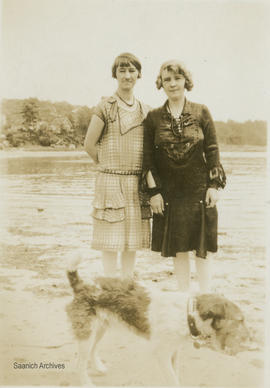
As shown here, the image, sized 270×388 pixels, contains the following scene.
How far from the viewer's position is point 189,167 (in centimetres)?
221

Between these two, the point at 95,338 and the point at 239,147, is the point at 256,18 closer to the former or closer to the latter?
the point at 239,147

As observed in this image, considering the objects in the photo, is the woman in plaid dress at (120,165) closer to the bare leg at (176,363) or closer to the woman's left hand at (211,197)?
the woman's left hand at (211,197)

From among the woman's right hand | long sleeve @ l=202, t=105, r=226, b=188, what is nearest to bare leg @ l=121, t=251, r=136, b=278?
the woman's right hand

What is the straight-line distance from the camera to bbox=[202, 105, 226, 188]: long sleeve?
7.28 ft

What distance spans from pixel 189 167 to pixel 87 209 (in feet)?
2.38

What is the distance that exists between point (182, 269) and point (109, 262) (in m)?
0.40

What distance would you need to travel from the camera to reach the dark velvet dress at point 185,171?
2.21 meters

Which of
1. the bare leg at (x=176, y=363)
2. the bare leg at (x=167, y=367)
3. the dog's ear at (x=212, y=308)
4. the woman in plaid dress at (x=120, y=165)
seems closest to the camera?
the dog's ear at (x=212, y=308)

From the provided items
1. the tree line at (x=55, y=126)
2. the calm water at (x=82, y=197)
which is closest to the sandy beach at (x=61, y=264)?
the calm water at (x=82, y=197)

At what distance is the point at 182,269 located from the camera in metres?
2.33

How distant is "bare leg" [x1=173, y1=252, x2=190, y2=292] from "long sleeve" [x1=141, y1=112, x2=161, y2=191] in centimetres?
41

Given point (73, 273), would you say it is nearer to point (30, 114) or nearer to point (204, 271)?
point (204, 271)

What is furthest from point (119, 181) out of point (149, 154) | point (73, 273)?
point (73, 273)

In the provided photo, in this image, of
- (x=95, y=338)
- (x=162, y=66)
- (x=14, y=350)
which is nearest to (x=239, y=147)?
(x=162, y=66)
